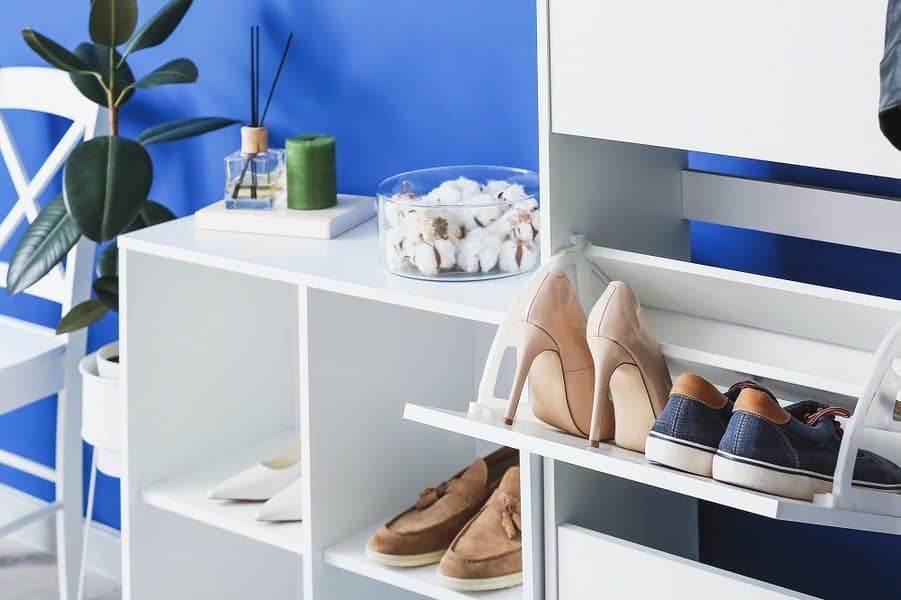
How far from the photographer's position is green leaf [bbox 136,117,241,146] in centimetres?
201

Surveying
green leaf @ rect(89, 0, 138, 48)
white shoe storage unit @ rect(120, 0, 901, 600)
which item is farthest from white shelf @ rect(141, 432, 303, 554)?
green leaf @ rect(89, 0, 138, 48)

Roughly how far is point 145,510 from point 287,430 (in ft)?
0.96

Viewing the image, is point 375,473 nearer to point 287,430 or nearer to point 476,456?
point 476,456

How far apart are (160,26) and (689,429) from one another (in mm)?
1233

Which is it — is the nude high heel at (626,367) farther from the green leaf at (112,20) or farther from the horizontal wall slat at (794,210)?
the green leaf at (112,20)

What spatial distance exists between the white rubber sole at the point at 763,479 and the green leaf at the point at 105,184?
42.6 inches

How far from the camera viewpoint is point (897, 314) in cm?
120

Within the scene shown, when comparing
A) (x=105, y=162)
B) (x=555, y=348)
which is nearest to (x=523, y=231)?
(x=555, y=348)

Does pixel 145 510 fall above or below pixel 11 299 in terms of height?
below

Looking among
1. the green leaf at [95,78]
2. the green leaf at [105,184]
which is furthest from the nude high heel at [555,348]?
the green leaf at [95,78]

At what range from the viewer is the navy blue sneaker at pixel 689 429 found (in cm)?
110

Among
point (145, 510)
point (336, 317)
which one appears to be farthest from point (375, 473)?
point (145, 510)

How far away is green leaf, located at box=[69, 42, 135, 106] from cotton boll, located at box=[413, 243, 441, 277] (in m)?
0.78

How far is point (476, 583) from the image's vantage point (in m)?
1.52
